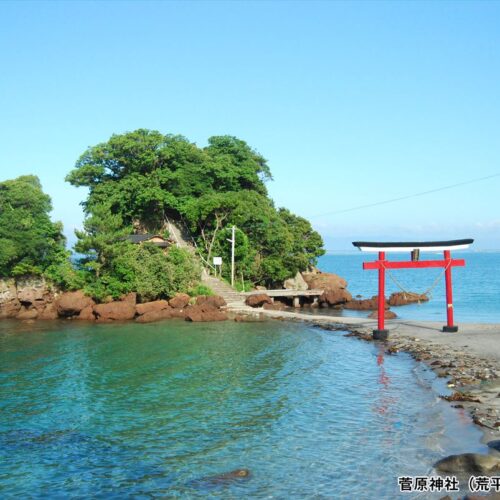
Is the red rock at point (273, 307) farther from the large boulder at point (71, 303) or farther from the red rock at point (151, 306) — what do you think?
the large boulder at point (71, 303)

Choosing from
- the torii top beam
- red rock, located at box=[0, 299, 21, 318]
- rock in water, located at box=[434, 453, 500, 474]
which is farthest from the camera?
red rock, located at box=[0, 299, 21, 318]

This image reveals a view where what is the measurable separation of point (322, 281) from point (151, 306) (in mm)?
21752

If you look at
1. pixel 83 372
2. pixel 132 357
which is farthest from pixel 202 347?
pixel 83 372

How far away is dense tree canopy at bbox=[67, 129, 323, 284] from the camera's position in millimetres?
49219

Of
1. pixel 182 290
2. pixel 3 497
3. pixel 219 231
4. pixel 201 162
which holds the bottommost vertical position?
pixel 3 497

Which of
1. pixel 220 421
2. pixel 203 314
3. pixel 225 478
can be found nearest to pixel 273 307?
pixel 203 314

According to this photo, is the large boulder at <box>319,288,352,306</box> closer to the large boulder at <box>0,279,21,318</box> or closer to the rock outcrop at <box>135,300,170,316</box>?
the rock outcrop at <box>135,300,170,316</box>

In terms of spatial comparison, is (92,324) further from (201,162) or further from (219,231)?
(201,162)

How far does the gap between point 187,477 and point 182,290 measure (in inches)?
1211

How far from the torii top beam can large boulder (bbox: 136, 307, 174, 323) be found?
57.9 feet

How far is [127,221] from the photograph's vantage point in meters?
51.8

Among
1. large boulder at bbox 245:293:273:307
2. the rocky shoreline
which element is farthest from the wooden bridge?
the rocky shoreline

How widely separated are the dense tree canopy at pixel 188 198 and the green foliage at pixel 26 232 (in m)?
4.75

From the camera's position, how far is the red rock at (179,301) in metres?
40.5
